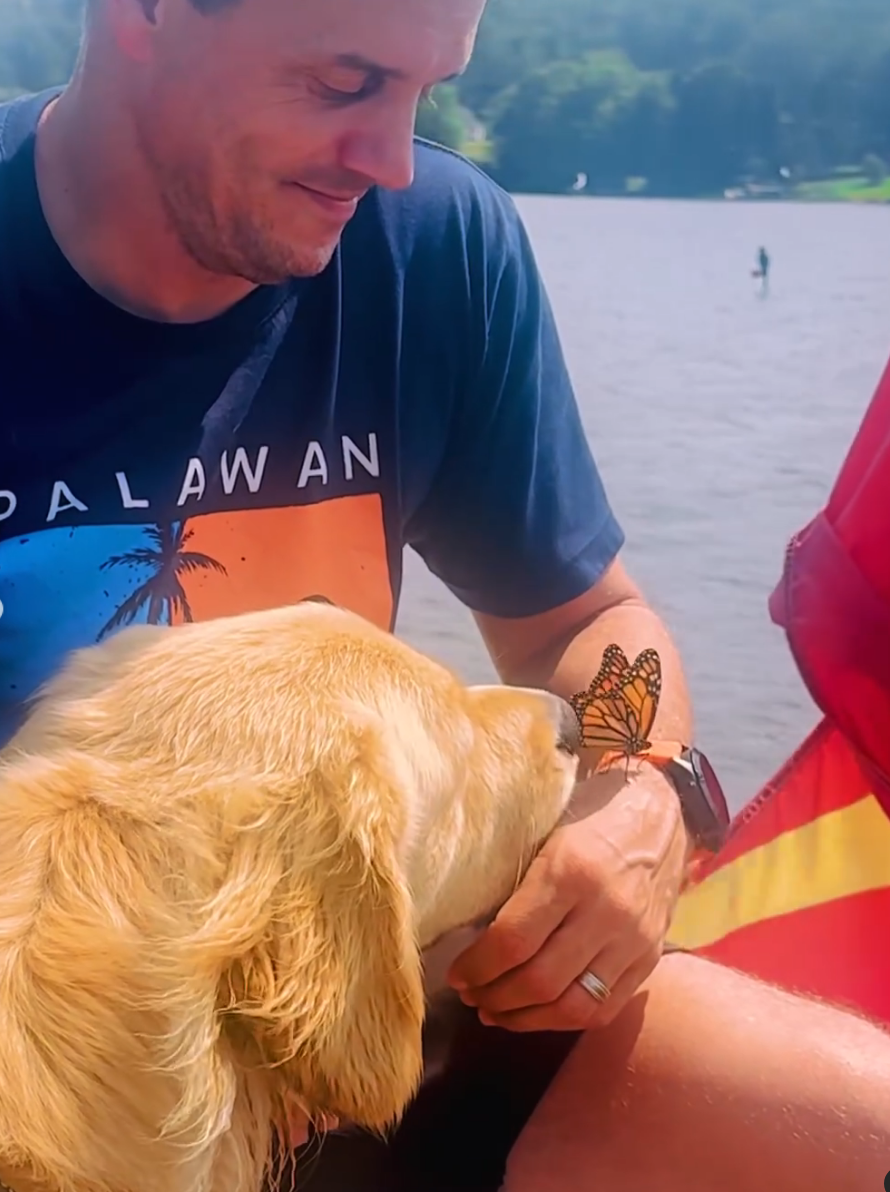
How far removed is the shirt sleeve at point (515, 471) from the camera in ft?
3.83

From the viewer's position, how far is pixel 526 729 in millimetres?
930

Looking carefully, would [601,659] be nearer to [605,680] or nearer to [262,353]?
[605,680]

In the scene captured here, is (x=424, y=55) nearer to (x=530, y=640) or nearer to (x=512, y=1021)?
(x=530, y=640)

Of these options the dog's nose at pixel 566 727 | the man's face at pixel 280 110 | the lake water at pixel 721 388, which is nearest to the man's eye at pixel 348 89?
the man's face at pixel 280 110

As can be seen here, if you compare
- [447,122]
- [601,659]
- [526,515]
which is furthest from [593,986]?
[447,122]

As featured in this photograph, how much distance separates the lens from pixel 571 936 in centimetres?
90

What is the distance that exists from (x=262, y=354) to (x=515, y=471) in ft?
0.81

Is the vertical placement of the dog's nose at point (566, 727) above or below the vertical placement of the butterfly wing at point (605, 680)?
above

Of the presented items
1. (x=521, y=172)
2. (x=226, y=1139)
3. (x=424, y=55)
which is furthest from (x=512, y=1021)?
(x=521, y=172)

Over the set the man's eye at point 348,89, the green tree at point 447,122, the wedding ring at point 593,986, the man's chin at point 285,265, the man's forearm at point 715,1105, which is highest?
the man's eye at point 348,89

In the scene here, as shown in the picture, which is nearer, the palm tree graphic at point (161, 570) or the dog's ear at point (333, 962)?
the dog's ear at point (333, 962)

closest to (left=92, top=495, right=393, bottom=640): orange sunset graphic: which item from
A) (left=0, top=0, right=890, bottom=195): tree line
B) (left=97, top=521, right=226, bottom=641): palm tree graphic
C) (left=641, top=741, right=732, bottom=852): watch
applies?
(left=97, top=521, right=226, bottom=641): palm tree graphic

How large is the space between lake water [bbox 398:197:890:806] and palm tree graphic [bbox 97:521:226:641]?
0.96m

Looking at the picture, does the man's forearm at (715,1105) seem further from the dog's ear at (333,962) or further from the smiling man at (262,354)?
the dog's ear at (333,962)
